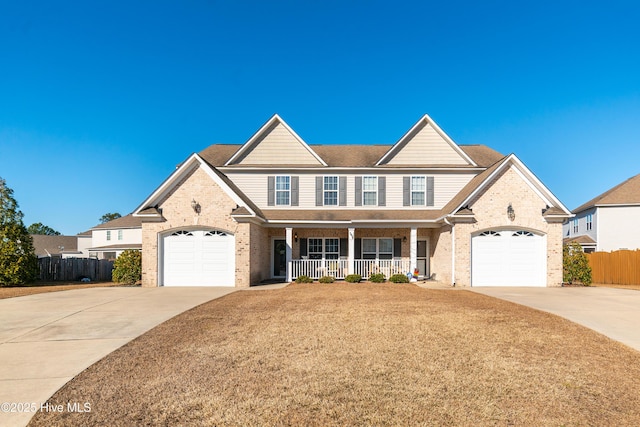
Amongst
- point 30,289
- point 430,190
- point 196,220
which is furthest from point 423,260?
point 30,289

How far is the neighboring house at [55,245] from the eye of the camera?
4822cm

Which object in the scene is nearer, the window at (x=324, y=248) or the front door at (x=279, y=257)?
the window at (x=324, y=248)

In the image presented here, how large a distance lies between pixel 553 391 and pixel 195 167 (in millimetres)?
15542

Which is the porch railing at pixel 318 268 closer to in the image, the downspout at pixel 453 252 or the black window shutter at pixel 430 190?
the downspout at pixel 453 252

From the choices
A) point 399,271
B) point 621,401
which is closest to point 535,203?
point 399,271

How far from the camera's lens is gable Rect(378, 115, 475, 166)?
66.2 feet

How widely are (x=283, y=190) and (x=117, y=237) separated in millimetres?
26610

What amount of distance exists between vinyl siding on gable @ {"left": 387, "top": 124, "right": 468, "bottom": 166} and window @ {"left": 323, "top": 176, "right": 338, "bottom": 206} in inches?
131

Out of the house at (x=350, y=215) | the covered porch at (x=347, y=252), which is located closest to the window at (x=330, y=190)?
the house at (x=350, y=215)

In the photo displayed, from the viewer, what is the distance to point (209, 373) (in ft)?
17.4

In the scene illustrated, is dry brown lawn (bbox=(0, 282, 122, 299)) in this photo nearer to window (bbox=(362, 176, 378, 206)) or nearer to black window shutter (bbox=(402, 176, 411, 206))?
window (bbox=(362, 176, 378, 206))

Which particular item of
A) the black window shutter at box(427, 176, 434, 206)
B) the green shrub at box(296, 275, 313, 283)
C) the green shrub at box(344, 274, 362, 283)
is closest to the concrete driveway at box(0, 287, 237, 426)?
the green shrub at box(296, 275, 313, 283)

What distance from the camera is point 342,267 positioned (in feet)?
63.5

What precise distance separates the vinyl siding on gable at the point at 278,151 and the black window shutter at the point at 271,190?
Answer: 3.25 feet
